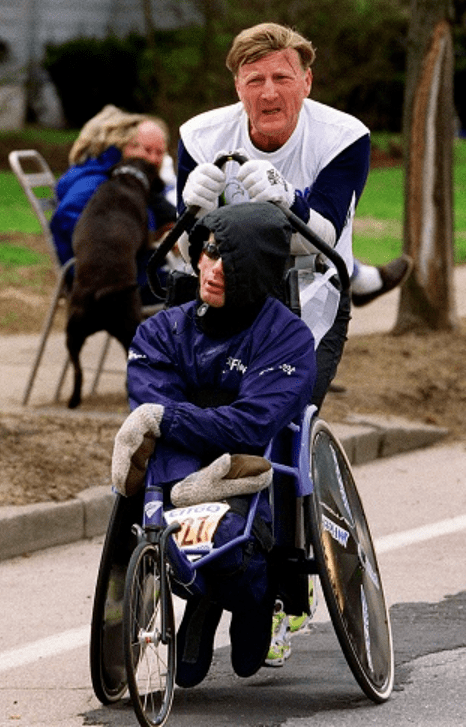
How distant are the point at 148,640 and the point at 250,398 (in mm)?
738

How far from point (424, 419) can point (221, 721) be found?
509 cm

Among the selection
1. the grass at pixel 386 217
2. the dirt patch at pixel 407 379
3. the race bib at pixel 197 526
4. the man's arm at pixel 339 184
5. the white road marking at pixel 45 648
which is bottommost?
the grass at pixel 386 217

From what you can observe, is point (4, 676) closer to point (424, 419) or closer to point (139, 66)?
point (424, 419)

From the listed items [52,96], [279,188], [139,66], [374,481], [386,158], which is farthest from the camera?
[52,96]

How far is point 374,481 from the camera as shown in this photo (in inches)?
345

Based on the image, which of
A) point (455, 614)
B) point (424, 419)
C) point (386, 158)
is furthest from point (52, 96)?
point (455, 614)

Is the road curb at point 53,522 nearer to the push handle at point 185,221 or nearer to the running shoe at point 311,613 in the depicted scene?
the running shoe at point 311,613

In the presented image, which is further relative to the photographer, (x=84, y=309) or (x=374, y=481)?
(x=84, y=309)

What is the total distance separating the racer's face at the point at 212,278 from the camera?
16.3 ft

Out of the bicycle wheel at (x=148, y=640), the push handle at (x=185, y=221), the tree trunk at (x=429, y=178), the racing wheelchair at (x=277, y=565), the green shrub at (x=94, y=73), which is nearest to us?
the bicycle wheel at (x=148, y=640)

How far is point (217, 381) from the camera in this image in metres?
5.00

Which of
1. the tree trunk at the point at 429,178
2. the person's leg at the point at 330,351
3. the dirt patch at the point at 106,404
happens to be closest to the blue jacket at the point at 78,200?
the dirt patch at the point at 106,404

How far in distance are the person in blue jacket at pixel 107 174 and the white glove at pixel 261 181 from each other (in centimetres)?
462

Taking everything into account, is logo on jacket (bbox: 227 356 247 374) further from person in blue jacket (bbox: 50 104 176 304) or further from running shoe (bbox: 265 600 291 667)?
person in blue jacket (bbox: 50 104 176 304)
